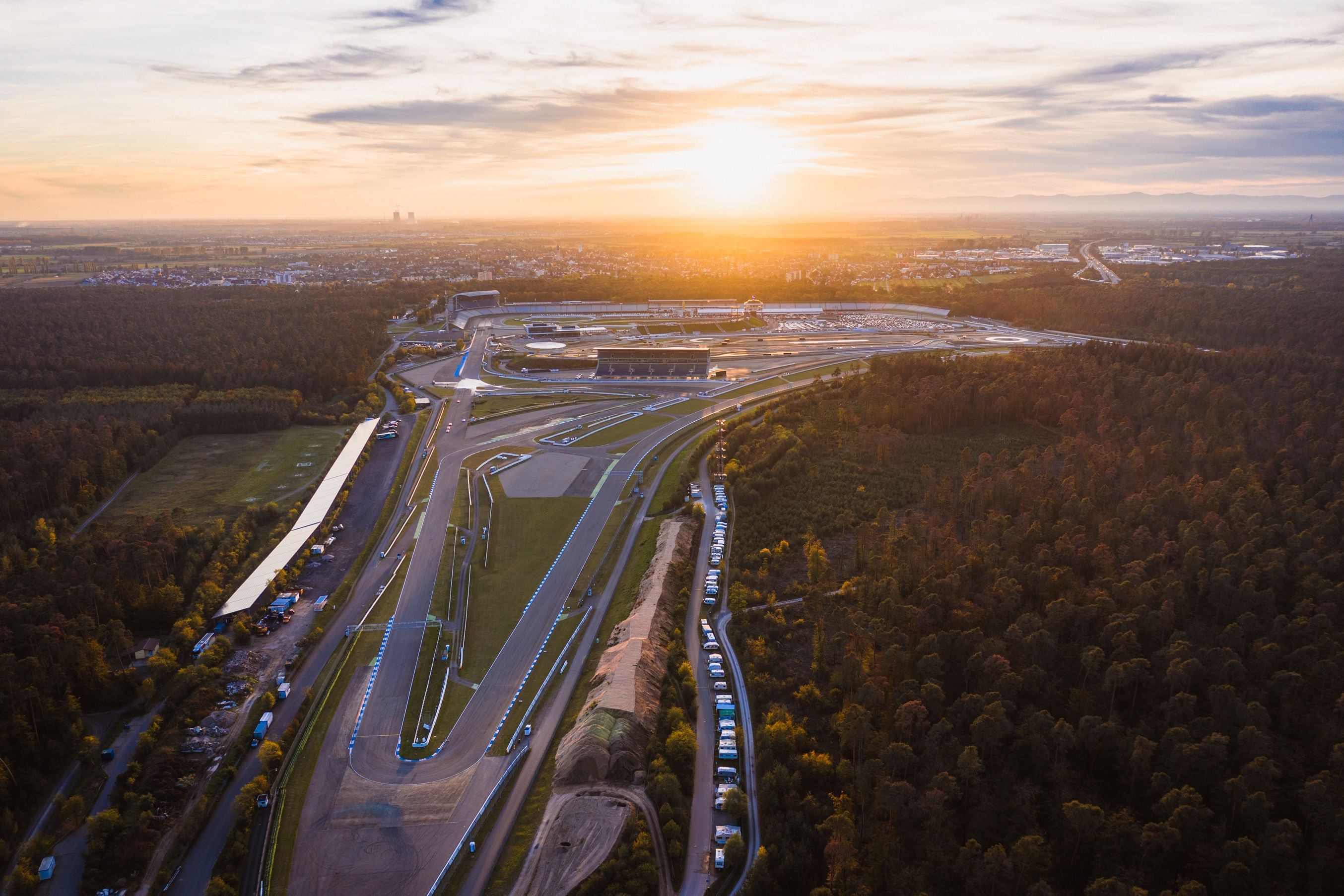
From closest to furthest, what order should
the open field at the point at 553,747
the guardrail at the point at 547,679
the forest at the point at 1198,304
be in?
the open field at the point at 553,747 < the guardrail at the point at 547,679 < the forest at the point at 1198,304

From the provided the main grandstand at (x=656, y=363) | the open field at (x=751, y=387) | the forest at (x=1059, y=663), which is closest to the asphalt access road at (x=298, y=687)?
the forest at (x=1059, y=663)

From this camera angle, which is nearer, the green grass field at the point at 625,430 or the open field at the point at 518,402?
the green grass field at the point at 625,430

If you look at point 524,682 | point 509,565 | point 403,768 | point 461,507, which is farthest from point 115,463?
point 403,768

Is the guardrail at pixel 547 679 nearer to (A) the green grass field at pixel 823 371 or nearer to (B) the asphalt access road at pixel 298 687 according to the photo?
(B) the asphalt access road at pixel 298 687

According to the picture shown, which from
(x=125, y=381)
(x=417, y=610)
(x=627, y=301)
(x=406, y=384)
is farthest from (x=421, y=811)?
(x=627, y=301)

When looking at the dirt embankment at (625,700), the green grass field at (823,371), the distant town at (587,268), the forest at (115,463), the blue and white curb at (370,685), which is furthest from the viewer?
the distant town at (587,268)

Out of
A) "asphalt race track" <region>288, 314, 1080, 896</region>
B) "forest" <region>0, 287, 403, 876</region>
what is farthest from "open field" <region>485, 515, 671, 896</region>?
"forest" <region>0, 287, 403, 876</region>

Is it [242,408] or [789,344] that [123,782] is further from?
[789,344]
